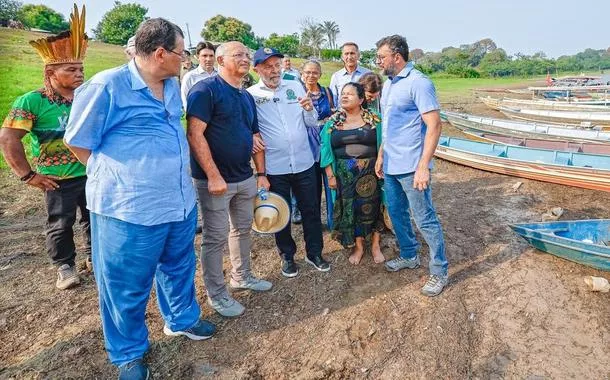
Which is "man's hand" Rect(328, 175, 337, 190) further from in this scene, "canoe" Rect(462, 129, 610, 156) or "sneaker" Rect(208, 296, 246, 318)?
"canoe" Rect(462, 129, 610, 156)

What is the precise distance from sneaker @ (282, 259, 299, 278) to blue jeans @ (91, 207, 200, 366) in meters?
1.28

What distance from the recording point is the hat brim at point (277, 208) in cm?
341

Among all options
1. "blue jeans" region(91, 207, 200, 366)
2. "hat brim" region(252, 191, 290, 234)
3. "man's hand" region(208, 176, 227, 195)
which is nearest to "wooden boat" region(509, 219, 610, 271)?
"hat brim" region(252, 191, 290, 234)

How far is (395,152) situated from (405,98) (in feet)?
1.58

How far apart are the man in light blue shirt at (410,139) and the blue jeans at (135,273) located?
1856mm

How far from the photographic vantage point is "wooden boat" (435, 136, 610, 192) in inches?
254

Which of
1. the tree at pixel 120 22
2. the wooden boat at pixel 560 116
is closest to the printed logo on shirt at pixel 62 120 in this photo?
the wooden boat at pixel 560 116

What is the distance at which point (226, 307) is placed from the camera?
3.32 meters

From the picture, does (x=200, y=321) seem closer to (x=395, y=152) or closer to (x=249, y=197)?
(x=249, y=197)

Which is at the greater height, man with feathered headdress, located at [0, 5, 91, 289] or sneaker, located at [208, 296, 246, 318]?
man with feathered headdress, located at [0, 5, 91, 289]

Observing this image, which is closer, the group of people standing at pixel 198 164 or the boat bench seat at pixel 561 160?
the group of people standing at pixel 198 164

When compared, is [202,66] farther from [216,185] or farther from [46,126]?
[216,185]

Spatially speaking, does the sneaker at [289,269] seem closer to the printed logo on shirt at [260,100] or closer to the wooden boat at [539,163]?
the printed logo on shirt at [260,100]

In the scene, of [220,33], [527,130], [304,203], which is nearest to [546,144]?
[527,130]
